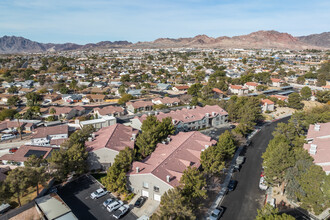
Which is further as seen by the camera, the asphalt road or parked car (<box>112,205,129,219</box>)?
the asphalt road

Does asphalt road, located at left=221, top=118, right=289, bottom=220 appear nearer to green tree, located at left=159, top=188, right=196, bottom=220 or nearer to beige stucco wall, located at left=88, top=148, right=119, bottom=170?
green tree, located at left=159, top=188, right=196, bottom=220

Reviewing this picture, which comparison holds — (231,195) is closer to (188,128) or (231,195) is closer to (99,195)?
(99,195)

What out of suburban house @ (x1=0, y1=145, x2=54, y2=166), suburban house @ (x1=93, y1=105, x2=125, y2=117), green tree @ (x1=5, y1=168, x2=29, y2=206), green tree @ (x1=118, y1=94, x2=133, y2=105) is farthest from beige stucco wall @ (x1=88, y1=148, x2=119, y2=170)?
green tree @ (x1=118, y1=94, x2=133, y2=105)

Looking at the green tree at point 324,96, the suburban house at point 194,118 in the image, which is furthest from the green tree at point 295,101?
the suburban house at point 194,118

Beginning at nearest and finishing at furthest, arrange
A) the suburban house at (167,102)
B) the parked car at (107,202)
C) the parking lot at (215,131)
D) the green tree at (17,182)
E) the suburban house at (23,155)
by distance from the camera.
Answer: the green tree at (17,182)
the parked car at (107,202)
the suburban house at (23,155)
the parking lot at (215,131)
the suburban house at (167,102)

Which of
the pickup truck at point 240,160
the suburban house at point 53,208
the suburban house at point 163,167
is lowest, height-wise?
the pickup truck at point 240,160

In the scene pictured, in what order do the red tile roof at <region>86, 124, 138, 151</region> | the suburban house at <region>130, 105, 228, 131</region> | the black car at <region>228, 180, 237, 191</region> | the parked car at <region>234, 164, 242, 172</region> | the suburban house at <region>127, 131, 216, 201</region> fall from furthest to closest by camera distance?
the suburban house at <region>130, 105, 228, 131</region> < the red tile roof at <region>86, 124, 138, 151</region> < the parked car at <region>234, 164, 242, 172</region> < the black car at <region>228, 180, 237, 191</region> < the suburban house at <region>127, 131, 216, 201</region>

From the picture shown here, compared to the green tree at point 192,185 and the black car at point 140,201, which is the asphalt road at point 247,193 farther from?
the black car at point 140,201

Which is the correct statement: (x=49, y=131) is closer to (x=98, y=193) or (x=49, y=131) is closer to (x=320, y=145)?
(x=98, y=193)
